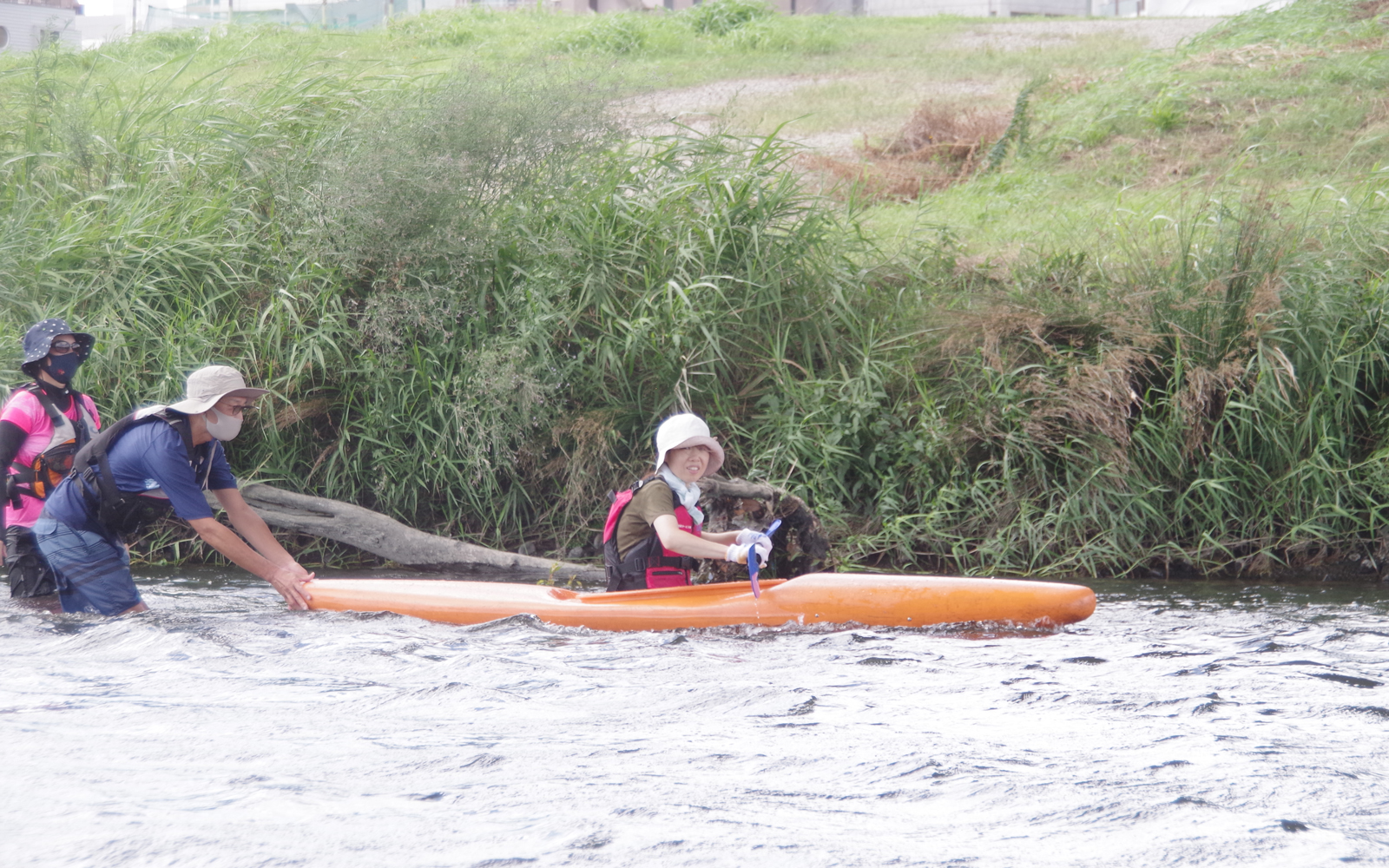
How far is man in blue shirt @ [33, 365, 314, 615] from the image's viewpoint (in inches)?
179

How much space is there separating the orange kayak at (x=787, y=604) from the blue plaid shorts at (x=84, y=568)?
905 millimetres

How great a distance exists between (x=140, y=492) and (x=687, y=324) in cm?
329

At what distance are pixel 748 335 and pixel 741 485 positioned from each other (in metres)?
1.44

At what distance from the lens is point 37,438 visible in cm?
497

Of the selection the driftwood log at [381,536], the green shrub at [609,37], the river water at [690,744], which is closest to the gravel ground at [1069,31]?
the green shrub at [609,37]

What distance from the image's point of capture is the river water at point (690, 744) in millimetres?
2797

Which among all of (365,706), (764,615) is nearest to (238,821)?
(365,706)

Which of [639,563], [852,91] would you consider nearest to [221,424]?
[639,563]

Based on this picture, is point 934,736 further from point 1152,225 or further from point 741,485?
point 1152,225

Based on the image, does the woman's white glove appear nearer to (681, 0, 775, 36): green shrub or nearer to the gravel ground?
the gravel ground

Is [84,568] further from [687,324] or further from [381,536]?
[687,324]

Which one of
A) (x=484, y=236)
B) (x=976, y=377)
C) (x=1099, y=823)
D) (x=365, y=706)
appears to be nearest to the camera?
(x=1099, y=823)

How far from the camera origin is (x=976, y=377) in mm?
6711

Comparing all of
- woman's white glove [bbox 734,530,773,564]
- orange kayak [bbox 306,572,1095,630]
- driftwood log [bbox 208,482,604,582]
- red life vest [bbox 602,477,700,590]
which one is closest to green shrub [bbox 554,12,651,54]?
driftwood log [bbox 208,482,604,582]
